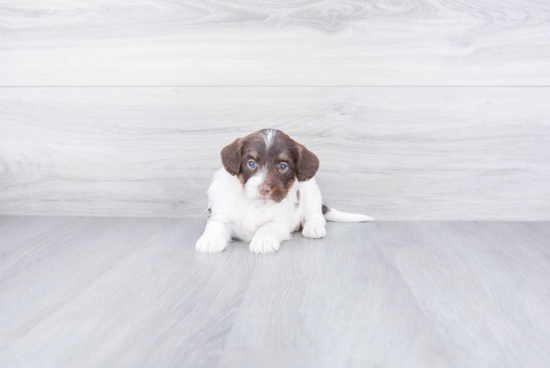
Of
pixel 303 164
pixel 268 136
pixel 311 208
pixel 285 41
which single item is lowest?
pixel 311 208

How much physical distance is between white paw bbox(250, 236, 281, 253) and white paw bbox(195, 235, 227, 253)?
0.13 meters

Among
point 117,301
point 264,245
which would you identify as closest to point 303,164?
point 264,245

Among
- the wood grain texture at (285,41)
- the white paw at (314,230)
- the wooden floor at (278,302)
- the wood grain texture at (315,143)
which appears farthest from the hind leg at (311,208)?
the wood grain texture at (285,41)

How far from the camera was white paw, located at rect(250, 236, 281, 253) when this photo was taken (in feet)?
5.80

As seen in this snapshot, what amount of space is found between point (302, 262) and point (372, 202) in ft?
3.21

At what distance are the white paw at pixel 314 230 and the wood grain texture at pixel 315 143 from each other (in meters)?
0.41

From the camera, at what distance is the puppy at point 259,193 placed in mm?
1818

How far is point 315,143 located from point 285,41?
0.61 metres

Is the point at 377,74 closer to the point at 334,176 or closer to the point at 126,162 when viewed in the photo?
the point at 334,176

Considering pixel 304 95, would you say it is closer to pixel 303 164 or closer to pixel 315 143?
pixel 315 143

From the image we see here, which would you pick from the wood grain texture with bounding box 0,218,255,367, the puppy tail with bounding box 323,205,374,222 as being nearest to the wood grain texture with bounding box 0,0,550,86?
the puppy tail with bounding box 323,205,374,222

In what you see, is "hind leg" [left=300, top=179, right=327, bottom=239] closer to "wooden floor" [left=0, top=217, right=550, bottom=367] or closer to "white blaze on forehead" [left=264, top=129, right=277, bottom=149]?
"wooden floor" [left=0, top=217, right=550, bottom=367]

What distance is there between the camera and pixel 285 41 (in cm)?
235

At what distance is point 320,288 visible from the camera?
4.47 feet
